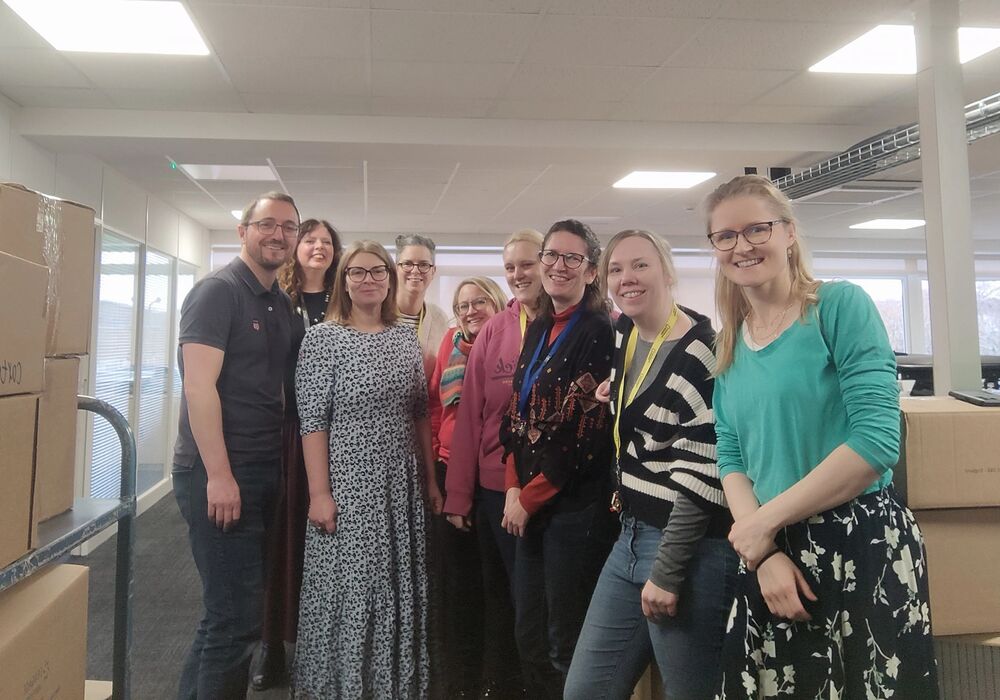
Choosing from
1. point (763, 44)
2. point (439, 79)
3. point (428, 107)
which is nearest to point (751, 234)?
point (763, 44)

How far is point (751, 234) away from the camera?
1.16 metres

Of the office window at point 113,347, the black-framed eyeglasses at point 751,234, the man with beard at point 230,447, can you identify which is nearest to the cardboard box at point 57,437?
the man with beard at point 230,447

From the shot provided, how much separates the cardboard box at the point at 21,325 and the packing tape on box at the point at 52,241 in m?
0.12

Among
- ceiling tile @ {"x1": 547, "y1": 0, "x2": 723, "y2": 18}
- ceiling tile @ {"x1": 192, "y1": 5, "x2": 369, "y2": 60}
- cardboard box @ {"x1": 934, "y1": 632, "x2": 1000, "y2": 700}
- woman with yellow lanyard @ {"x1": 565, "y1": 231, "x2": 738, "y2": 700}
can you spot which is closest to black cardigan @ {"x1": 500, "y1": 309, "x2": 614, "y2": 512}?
woman with yellow lanyard @ {"x1": 565, "y1": 231, "x2": 738, "y2": 700}

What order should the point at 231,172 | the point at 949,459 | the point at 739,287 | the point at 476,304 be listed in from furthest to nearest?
1. the point at 231,172
2. the point at 476,304
3. the point at 949,459
4. the point at 739,287

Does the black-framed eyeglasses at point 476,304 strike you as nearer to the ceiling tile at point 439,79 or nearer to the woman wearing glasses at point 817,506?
the woman wearing glasses at point 817,506

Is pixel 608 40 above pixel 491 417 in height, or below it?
above

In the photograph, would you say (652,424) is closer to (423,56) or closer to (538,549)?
(538,549)

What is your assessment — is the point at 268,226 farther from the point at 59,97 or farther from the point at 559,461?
the point at 59,97

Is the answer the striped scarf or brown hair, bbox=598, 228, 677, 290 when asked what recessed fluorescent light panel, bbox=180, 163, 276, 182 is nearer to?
the striped scarf

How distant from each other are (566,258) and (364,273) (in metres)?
0.63

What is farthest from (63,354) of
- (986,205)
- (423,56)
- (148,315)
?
(986,205)

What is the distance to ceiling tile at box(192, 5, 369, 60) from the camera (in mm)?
2580

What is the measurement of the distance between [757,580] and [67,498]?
4.13ft
